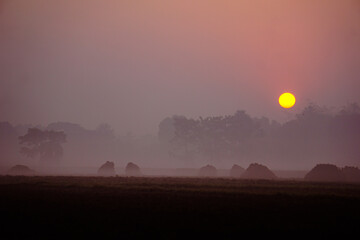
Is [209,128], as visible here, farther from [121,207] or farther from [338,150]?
[121,207]

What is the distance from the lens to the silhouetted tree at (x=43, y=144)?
98.2 meters

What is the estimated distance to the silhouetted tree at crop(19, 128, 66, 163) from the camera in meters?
98.2

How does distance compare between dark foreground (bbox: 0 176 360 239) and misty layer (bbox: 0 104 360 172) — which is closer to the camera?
dark foreground (bbox: 0 176 360 239)

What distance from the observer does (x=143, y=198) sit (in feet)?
69.4

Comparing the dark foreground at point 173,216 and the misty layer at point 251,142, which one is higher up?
the misty layer at point 251,142

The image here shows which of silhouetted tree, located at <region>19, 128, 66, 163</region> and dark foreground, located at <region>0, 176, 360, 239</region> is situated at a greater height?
silhouetted tree, located at <region>19, 128, 66, 163</region>

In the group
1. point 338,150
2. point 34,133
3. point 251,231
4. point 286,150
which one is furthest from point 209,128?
point 251,231

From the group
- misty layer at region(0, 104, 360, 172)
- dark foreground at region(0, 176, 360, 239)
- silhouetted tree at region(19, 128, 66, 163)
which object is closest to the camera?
dark foreground at region(0, 176, 360, 239)

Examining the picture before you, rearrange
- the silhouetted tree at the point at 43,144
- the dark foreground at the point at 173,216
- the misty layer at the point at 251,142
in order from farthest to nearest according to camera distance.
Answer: the misty layer at the point at 251,142, the silhouetted tree at the point at 43,144, the dark foreground at the point at 173,216

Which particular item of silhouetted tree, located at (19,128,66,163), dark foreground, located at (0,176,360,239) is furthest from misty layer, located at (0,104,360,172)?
dark foreground, located at (0,176,360,239)

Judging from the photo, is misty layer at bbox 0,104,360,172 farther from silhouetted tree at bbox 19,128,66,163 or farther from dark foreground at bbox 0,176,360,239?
dark foreground at bbox 0,176,360,239

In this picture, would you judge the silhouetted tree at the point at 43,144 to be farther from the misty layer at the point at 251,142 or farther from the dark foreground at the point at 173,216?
the dark foreground at the point at 173,216

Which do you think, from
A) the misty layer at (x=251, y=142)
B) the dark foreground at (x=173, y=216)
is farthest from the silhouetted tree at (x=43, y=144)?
the dark foreground at (x=173, y=216)

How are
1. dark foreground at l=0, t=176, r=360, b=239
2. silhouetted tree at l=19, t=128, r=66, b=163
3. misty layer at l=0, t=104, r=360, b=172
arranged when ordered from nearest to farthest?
1. dark foreground at l=0, t=176, r=360, b=239
2. silhouetted tree at l=19, t=128, r=66, b=163
3. misty layer at l=0, t=104, r=360, b=172
